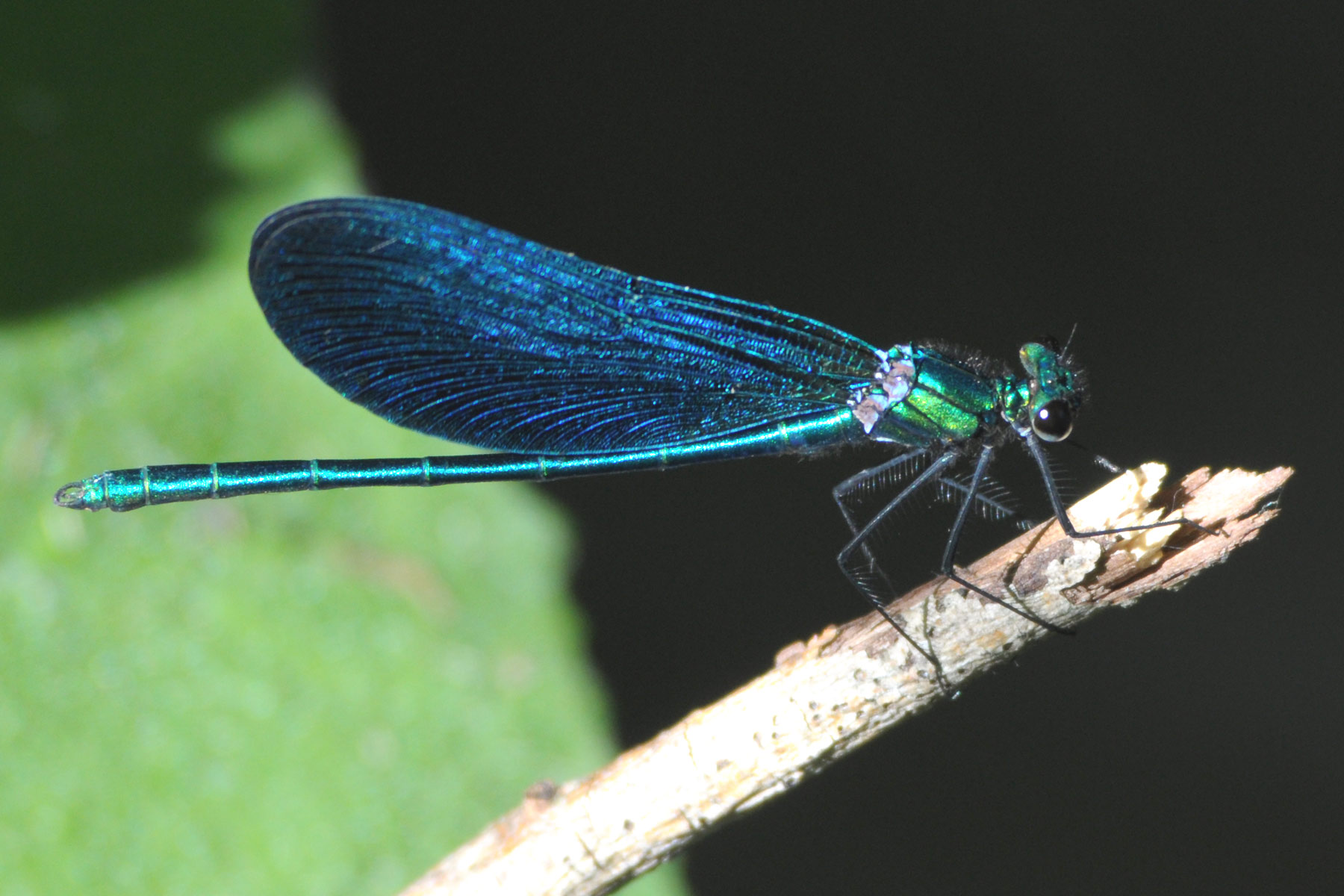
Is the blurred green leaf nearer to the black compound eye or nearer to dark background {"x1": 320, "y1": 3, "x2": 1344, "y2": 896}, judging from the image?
dark background {"x1": 320, "y1": 3, "x2": 1344, "y2": 896}

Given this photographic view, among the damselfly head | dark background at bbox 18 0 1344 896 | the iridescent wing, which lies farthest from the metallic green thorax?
dark background at bbox 18 0 1344 896

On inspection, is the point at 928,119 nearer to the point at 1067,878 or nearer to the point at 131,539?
the point at 1067,878

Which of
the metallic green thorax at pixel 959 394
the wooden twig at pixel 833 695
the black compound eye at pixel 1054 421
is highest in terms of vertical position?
the metallic green thorax at pixel 959 394

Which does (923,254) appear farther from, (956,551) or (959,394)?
(956,551)

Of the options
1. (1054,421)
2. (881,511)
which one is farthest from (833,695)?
(1054,421)

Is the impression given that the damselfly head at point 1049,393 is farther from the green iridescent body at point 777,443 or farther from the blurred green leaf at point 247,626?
the blurred green leaf at point 247,626

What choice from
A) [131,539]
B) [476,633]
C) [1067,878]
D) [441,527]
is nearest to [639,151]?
[441,527]

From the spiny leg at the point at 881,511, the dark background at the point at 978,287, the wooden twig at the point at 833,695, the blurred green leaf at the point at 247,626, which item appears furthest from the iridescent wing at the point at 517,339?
the blurred green leaf at the point at 247,626
